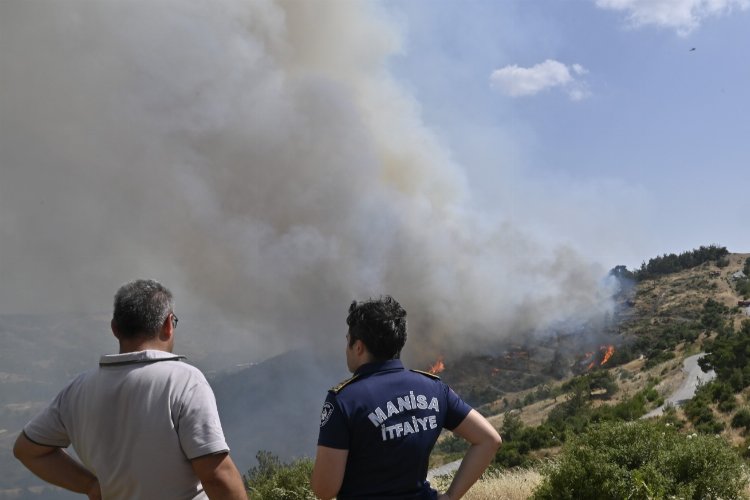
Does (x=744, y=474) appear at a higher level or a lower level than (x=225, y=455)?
lower

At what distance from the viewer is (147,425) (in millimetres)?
3162

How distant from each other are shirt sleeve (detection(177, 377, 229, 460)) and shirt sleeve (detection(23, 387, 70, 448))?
729mm

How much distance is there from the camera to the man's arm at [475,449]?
3703 mm

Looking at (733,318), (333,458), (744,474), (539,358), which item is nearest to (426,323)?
(539,358)

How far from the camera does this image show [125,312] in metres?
3.42

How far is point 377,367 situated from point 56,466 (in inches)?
67.7

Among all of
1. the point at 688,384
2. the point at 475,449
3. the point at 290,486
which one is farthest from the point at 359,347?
the point at 688,384

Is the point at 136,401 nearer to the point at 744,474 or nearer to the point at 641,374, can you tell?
the point at 744,474

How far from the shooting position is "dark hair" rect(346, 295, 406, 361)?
11.7 ft

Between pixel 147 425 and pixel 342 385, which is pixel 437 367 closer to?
pixel 342 385

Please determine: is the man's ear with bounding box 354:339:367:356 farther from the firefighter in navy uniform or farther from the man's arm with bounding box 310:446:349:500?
the man's arm with bounding box 310:446:349:500

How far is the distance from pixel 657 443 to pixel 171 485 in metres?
6.37

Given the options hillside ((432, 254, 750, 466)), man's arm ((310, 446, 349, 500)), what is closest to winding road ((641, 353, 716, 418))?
hillside ((432, 254, 750, 466))

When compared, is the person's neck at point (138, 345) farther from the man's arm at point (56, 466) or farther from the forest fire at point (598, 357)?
the forest fire at point (598, 357)
